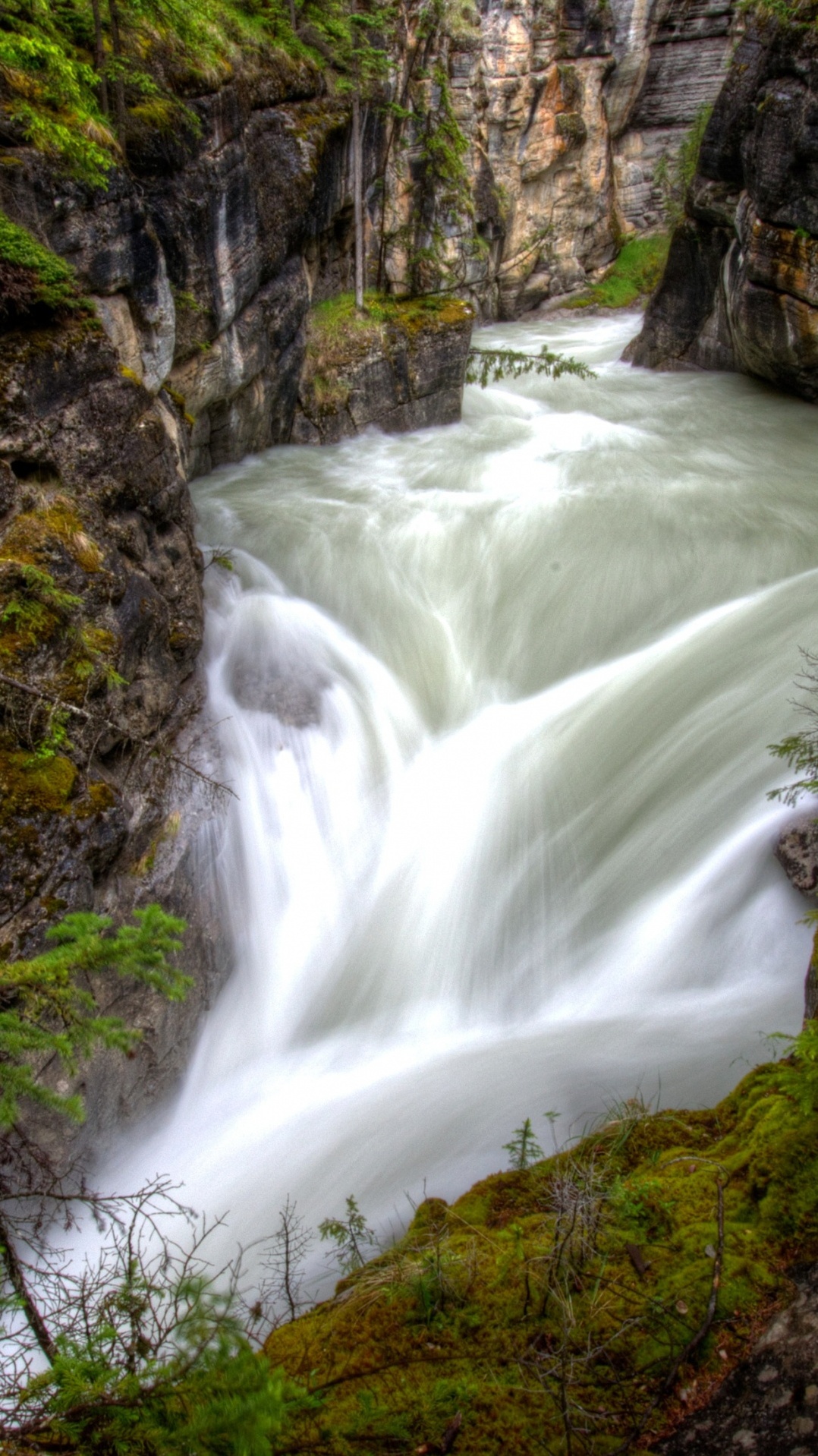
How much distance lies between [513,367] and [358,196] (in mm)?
4012

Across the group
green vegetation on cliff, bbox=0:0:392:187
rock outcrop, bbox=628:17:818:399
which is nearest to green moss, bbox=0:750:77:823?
green vegetation on cliff, bbox=0:0:392:187

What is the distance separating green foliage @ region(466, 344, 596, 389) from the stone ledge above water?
0.77 m

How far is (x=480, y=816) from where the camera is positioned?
6.72 meters

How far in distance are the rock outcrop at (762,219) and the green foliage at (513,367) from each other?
8.14ft

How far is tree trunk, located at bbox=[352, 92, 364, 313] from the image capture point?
11.4 metres

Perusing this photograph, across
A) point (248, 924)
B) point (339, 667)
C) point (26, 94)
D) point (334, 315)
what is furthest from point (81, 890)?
point (334, 315)

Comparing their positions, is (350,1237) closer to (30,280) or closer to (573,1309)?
(573,1309)

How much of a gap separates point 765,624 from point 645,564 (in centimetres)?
156

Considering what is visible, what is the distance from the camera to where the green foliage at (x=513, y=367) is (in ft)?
46.5

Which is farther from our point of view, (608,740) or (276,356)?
(276,356)

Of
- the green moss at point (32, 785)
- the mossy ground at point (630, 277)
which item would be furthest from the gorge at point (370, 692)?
the mossy ground at point (630, 277)

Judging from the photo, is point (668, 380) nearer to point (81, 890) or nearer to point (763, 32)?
point (763, 32)

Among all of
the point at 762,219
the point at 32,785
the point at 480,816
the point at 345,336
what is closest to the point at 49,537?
the point at 32,785

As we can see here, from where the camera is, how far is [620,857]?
6051 mm
